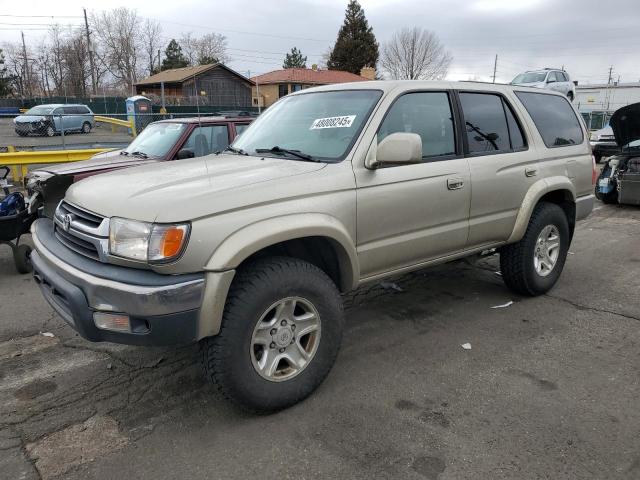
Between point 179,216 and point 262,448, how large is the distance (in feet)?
4.26

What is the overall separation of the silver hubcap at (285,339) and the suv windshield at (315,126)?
3.28 ft

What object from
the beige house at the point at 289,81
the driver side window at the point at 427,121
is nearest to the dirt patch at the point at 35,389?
the driver side window at the point at 427,121

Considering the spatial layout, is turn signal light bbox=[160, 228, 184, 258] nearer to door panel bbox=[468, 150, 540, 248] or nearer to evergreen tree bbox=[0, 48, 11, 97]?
door panel bbox=[468, 150, 540, 248]

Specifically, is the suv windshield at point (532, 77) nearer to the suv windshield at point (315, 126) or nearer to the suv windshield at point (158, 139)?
the suv windshield at point (158, 139)

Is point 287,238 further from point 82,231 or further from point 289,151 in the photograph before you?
point 82,231

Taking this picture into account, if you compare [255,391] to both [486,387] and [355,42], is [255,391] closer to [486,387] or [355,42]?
[486,387]

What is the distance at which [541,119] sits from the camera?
4.75 meters

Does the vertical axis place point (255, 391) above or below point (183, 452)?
above

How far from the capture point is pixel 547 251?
4910 millimetres

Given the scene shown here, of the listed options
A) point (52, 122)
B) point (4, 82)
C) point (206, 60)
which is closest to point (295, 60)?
point (206, 60)

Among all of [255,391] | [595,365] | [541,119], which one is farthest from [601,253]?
[255,391]

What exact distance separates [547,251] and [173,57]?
80.8m

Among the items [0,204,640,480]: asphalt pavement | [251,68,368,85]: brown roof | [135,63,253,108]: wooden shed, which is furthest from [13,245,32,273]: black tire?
[251,68,368,85]: brown roof

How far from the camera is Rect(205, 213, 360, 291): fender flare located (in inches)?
103
